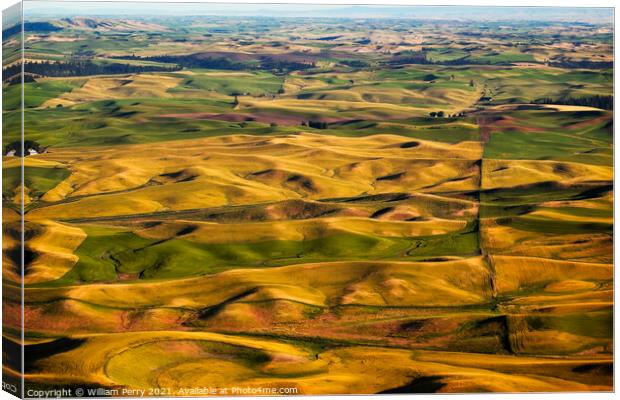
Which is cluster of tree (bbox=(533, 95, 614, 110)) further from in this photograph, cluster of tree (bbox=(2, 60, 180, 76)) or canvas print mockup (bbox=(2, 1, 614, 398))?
cluster of tree (bbox=(2, 60, 180, 76))

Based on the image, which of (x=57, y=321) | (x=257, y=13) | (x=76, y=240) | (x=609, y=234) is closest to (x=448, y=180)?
(x=609, y=234)

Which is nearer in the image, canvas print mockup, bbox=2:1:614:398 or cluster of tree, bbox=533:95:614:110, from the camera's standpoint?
canvas print mockup, bbox=2:1:614:398

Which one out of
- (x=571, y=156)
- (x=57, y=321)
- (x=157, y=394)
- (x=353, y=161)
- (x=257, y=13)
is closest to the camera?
(x=157, y=394)

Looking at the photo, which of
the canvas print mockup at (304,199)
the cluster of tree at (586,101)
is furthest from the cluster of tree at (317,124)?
the cluster of tree at (586,101)

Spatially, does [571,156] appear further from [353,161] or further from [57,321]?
[57,321]

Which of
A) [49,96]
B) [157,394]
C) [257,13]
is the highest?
[257,13]

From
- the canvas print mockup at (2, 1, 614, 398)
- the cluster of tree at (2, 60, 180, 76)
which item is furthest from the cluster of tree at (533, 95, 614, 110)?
the cluster of tree at (2, 60, 180, 76)

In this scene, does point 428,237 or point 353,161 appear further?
point 353,161

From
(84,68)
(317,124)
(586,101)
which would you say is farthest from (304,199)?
(586,101)
